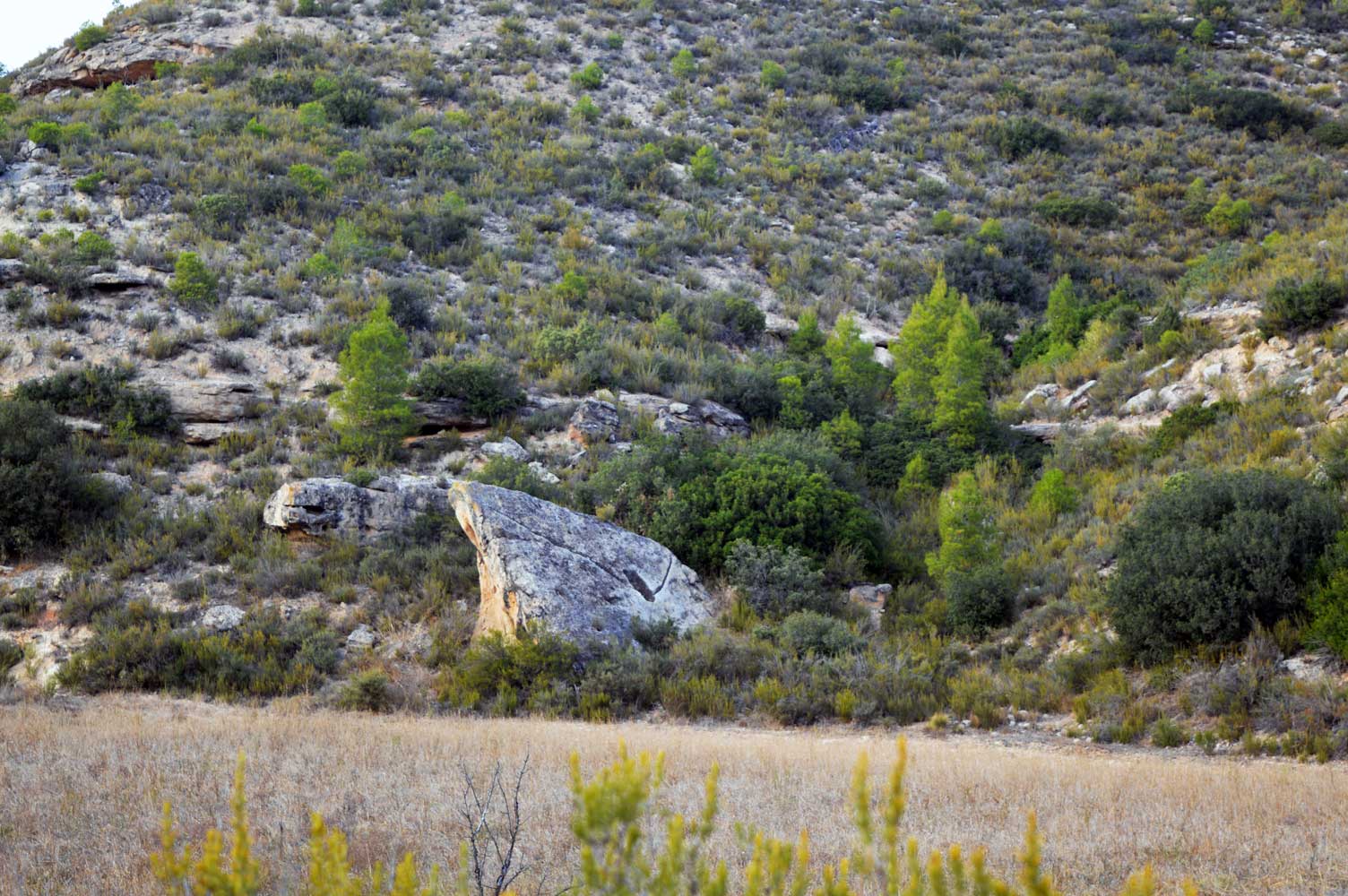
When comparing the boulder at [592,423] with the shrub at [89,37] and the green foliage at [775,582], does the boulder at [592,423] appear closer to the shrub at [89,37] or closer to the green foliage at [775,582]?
the green foliage at [775,582]

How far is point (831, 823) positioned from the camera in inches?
215

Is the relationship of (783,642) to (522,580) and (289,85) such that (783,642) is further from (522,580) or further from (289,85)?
(289,85)

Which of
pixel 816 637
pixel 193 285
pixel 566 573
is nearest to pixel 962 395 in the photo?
pixel 816 637

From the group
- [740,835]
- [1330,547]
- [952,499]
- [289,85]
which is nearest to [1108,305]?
[952,499]

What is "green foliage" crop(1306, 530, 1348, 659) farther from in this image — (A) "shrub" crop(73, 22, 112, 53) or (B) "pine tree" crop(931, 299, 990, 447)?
(A) "shrub" crop(73, 22, 112, 53)

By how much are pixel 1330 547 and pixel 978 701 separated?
405cm

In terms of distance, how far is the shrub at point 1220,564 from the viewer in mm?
9984

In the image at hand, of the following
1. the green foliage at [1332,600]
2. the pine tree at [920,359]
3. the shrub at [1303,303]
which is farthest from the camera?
the pine tree at [920,359]

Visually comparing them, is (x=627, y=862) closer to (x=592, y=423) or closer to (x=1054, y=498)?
(x=1054, y=498)

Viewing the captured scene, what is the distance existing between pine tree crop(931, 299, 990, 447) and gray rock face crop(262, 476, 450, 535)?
10.3m

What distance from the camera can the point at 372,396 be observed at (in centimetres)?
1683

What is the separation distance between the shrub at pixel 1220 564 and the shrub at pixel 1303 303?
8.11m

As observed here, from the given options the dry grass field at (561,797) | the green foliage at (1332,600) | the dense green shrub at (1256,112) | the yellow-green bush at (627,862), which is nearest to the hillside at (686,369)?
the green foliage at (1332,600)

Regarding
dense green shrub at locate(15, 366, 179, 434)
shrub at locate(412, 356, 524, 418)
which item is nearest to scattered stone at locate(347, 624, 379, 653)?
shrub at locate(412, 356, 524, 418)
